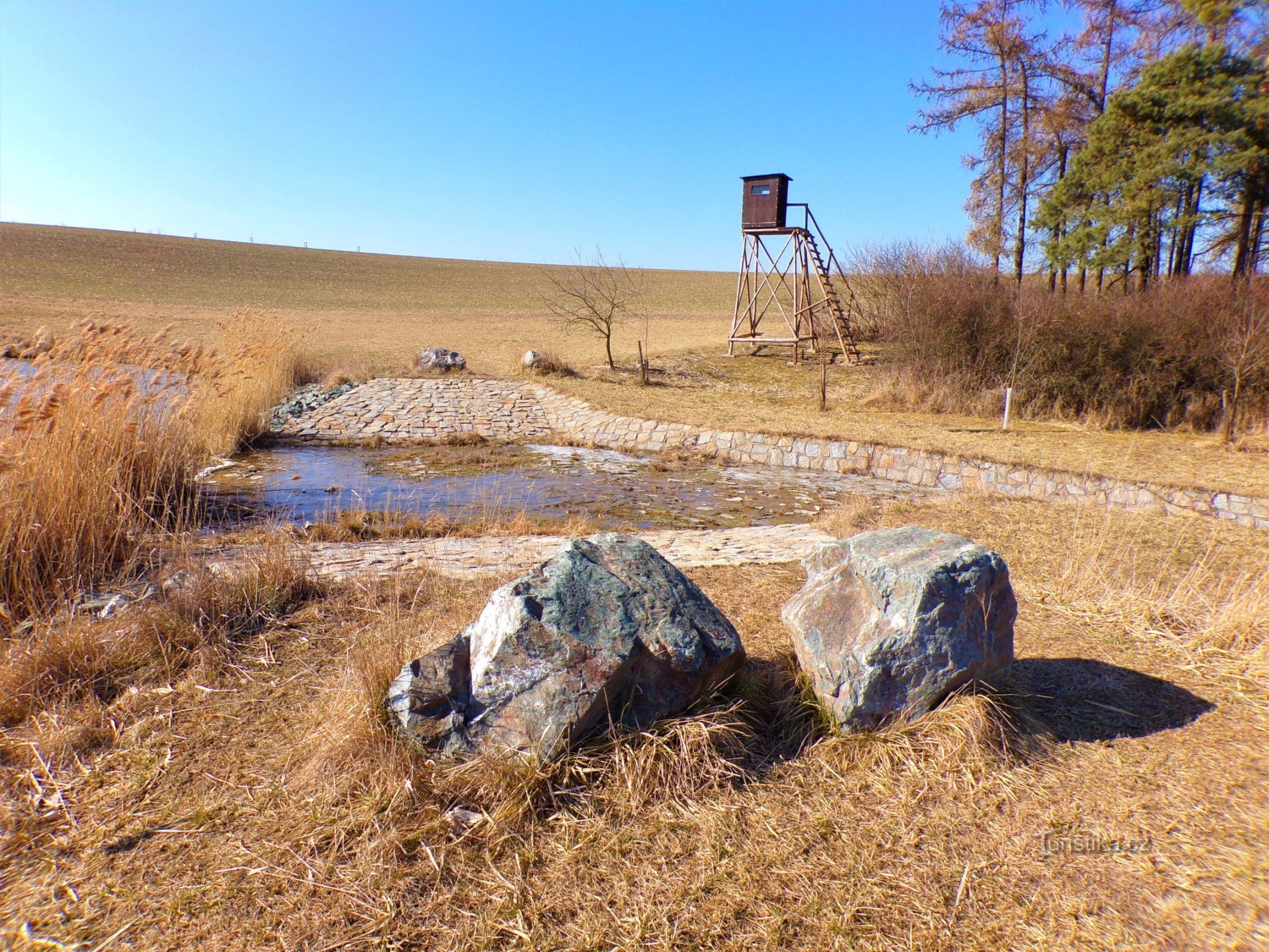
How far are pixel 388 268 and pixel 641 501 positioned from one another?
66051 millimetres

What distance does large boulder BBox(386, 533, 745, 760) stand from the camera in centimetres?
327

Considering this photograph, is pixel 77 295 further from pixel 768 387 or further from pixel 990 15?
pixel 990 15

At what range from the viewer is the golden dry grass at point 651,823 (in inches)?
103

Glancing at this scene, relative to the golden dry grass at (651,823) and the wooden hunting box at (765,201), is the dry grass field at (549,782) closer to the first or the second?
the golden dry grass at (651,823)

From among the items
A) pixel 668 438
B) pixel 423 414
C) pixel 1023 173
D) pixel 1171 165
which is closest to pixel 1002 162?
pixel 1023 173

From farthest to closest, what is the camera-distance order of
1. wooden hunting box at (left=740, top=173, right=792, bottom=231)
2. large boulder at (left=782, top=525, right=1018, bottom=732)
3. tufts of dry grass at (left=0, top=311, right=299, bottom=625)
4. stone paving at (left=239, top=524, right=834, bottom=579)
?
1. wooden hunting box at (left=740, top=173, right=792, bottom=231)
2. stone paving at (left=239, top=524, right=834, bottom=579)
3. tufts of dry grass at (left=0, top=311, right=299, bottom=625)
4. large boulder at (left=782, top=525, right=1018, bottom=732)

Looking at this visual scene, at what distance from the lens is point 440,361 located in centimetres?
1991

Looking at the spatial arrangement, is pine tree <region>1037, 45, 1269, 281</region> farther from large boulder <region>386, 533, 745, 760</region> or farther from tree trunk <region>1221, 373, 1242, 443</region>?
large boulder <region>386, 533, 745, 760</region>

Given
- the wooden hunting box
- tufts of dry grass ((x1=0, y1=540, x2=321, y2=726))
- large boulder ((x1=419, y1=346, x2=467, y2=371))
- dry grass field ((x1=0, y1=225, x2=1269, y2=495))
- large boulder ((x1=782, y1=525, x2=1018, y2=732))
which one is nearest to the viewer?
large boulder ((x1=782, y1=525, x2=1018, y2=732))

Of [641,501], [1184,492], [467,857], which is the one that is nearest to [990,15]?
[1184,492]

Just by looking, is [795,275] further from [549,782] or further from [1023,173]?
[549,782]

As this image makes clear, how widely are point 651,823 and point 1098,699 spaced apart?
256cm

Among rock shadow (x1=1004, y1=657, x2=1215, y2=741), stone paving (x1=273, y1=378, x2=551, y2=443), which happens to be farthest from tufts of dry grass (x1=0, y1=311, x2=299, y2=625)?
stone paving (x1=273, y1=378, x2=551, y2=443)

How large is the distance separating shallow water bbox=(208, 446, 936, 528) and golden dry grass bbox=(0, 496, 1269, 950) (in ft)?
15.1
